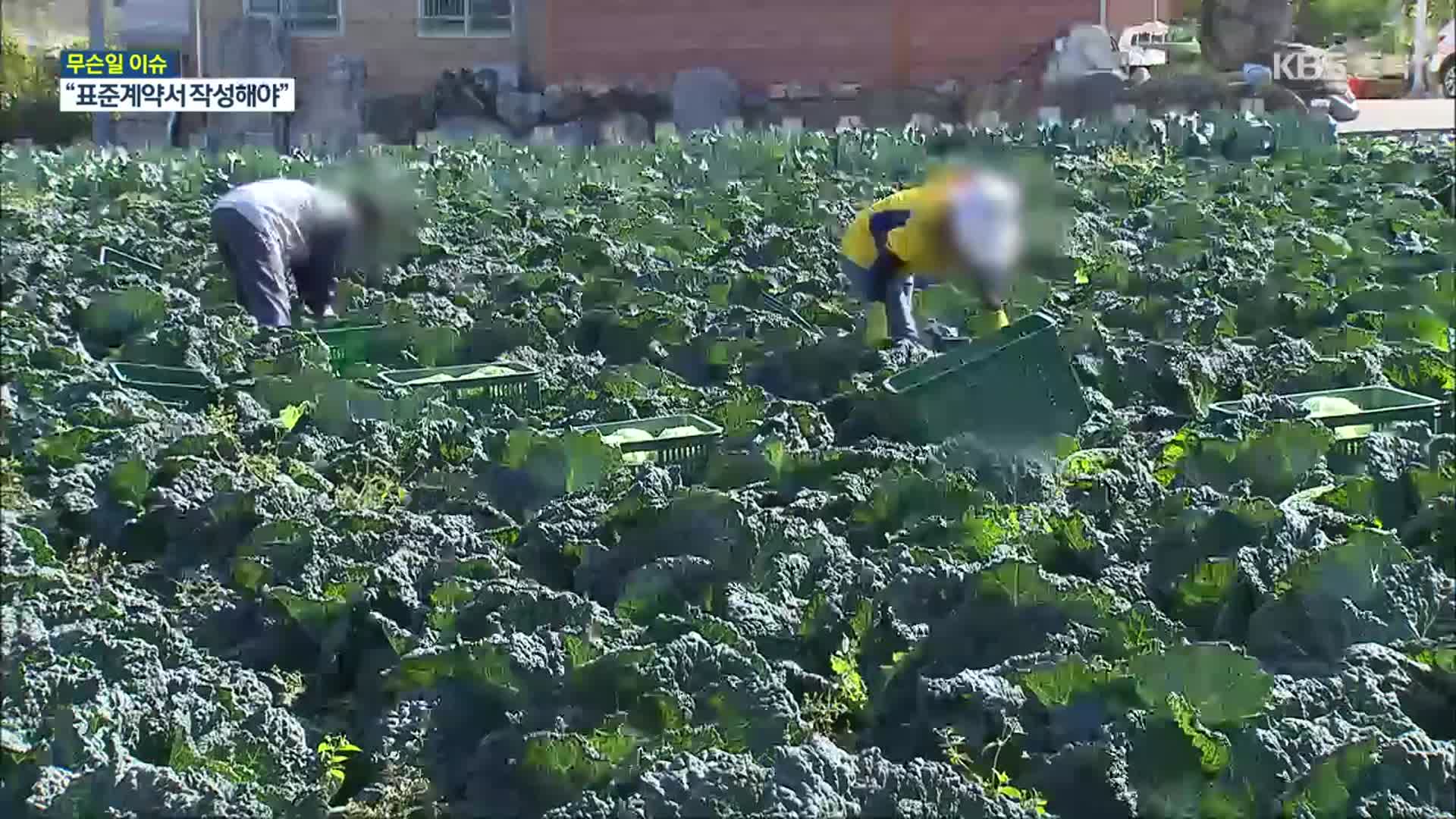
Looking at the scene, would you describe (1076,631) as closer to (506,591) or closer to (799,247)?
(506,591)

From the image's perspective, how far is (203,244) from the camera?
37.6 ft

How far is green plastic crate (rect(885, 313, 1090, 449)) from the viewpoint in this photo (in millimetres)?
5875

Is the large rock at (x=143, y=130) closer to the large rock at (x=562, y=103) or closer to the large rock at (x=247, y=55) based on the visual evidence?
the large rock at (x=247, y=55)

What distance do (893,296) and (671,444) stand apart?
5.84 feet

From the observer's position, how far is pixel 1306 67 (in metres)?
25.4

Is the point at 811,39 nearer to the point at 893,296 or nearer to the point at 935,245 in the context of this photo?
the point at 893,296

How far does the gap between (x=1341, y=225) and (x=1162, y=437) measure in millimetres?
5647

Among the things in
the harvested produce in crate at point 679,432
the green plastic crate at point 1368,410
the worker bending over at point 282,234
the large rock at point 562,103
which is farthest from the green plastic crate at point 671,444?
the large rock at point 562,103

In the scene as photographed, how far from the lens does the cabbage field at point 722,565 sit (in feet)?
11.3

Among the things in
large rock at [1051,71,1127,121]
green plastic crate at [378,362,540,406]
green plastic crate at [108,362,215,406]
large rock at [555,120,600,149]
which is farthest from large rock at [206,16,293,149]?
large rock at [1051,71,1127,121]

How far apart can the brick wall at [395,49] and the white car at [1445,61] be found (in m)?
12.6

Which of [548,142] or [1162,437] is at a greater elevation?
[548,142]

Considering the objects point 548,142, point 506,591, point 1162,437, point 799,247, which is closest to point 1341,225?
point 799,247

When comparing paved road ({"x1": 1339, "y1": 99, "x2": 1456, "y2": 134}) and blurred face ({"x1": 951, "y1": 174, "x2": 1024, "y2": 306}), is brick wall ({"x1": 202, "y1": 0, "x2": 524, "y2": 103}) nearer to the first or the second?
paved road ({"x1": 1339, "y1": 99, "x2": 1456, "y2": 134})
